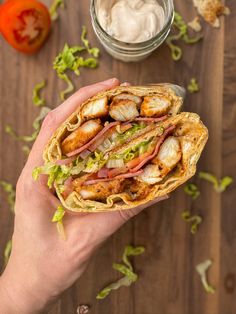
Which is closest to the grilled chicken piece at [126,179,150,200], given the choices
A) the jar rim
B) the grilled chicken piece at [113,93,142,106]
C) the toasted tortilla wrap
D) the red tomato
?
the toasted tortilla wrap

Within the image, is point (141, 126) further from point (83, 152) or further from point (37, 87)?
point (37, 87)

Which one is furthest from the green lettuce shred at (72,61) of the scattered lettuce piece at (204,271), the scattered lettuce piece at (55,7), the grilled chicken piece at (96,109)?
the scattered lettuce piece at (204,271)

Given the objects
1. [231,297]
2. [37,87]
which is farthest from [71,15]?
[231,297]

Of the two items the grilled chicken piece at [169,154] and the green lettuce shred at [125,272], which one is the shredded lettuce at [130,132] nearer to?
the grilled chicken piece at [169,154]

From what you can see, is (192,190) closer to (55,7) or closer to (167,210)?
(167,210)

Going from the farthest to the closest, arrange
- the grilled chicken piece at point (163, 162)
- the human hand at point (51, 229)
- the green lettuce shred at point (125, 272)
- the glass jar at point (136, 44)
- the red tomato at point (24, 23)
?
the green lettuce shred at point (125, 272) → the red tomato at point (24, 23) → the glass jar at point (136, 44) → the human hand at point (51, 229) → the grilled chicken piece at point (163, 162)

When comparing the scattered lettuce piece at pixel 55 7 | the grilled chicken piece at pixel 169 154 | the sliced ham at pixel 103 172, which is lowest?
the sliced ham at pixel 103 172

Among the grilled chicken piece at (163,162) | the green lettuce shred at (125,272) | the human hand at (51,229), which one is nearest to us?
the grilled chicken piece at (163,162)

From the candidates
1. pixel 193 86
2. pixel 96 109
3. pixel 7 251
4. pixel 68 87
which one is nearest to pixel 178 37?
pixel 193 86
